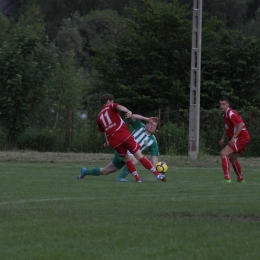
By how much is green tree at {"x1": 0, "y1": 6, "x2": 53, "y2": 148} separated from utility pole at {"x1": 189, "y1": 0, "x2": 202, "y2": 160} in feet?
23.1

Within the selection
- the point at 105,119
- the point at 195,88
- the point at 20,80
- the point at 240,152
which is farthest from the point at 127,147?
the point at 20,80

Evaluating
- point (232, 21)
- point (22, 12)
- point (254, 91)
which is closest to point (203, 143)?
point (254, 91)

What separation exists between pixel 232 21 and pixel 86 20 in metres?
14.1

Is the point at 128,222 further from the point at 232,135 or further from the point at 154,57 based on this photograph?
the point at 154,57

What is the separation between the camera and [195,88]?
2970 centimetres

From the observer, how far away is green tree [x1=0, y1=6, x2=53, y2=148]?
109 ft

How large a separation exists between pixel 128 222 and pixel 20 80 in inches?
970

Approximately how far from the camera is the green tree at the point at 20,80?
109ft

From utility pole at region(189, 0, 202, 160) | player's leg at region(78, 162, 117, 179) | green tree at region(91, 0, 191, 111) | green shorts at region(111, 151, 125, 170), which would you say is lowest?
player's leg at region(78, 162, 117, 179)

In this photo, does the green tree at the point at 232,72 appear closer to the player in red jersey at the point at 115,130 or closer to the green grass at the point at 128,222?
the player in red jersey at the point at 115,130

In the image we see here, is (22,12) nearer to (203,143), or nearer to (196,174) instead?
(203,143)

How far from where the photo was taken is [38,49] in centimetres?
3450

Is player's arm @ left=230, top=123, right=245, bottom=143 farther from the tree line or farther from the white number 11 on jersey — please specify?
the tree line

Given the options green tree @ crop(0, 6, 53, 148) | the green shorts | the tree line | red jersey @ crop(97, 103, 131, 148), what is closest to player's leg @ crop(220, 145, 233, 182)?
the green shorts
